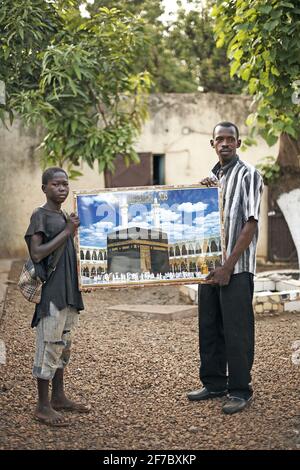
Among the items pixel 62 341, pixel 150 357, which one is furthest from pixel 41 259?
pixel 150 357

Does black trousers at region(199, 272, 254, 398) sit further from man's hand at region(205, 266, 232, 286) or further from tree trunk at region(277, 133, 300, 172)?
tree trunk at region(277, 133, 300, 172)

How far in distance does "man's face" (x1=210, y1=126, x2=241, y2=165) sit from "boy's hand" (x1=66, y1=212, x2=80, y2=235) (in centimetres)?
102

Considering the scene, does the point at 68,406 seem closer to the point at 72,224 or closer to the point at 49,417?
the point at 49,417

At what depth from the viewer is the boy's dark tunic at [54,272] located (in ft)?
12.4

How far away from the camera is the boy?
148 inches

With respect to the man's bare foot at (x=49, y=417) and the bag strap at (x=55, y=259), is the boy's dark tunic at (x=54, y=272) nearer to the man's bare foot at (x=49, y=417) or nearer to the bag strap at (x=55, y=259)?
the bag strap at (x=55, y=259)

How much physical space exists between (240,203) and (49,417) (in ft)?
5.65

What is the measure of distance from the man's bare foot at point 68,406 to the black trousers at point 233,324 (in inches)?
35.4

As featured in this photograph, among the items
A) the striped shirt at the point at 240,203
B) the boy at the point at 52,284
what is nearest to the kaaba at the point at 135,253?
the boy at the point at 52,284

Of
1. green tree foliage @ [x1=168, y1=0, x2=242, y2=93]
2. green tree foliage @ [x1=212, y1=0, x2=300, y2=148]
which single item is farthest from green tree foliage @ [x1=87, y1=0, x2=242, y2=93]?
green tree foliage @ [x1=212, y1=0, x2=300, y2=148]

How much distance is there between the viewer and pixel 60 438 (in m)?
3.63

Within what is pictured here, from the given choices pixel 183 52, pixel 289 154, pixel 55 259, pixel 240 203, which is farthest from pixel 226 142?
pixel 183 52
